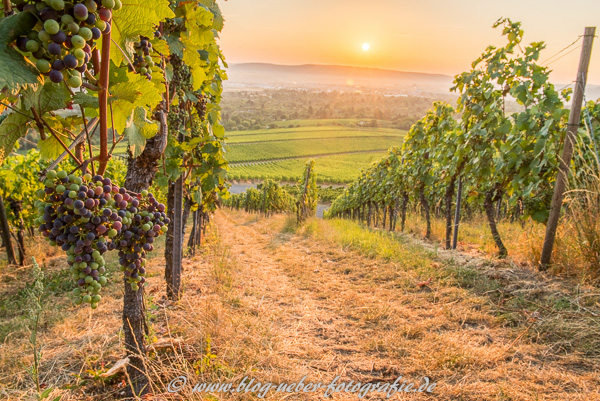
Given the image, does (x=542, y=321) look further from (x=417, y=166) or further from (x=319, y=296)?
(x=417, y=166)

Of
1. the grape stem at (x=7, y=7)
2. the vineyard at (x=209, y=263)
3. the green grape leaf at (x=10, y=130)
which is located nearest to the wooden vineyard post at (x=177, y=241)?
the vineyard at (x=209, y=263)

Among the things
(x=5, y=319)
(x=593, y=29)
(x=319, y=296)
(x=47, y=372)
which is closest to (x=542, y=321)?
(x=319, y=296)

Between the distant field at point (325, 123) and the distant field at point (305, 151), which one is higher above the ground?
the distant field at point (325, 123)

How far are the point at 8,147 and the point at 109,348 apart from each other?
A: 265 cm

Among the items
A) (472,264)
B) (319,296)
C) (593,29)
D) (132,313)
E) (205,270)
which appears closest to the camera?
(132,313)

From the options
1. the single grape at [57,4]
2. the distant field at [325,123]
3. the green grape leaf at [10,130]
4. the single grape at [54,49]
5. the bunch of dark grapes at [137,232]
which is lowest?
the bunch of dark grapes at [137,232]

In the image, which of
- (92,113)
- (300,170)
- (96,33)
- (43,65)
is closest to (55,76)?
(43,65)

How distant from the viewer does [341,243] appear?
7.70 m

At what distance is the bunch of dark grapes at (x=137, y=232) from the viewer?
1312mm

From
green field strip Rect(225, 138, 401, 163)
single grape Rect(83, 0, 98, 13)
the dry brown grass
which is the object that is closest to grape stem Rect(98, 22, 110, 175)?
single grape Rect(83, 0, 98, 13)

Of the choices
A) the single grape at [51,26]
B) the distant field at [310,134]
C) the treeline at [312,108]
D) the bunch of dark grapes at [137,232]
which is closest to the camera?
the single grape at [51,26]

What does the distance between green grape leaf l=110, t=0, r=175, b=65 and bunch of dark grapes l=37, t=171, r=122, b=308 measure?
18.3 inches

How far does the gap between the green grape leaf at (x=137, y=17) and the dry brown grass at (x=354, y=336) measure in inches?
77.7

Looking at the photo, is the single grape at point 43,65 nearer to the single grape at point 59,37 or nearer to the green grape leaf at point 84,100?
the single grape at point 59,37
